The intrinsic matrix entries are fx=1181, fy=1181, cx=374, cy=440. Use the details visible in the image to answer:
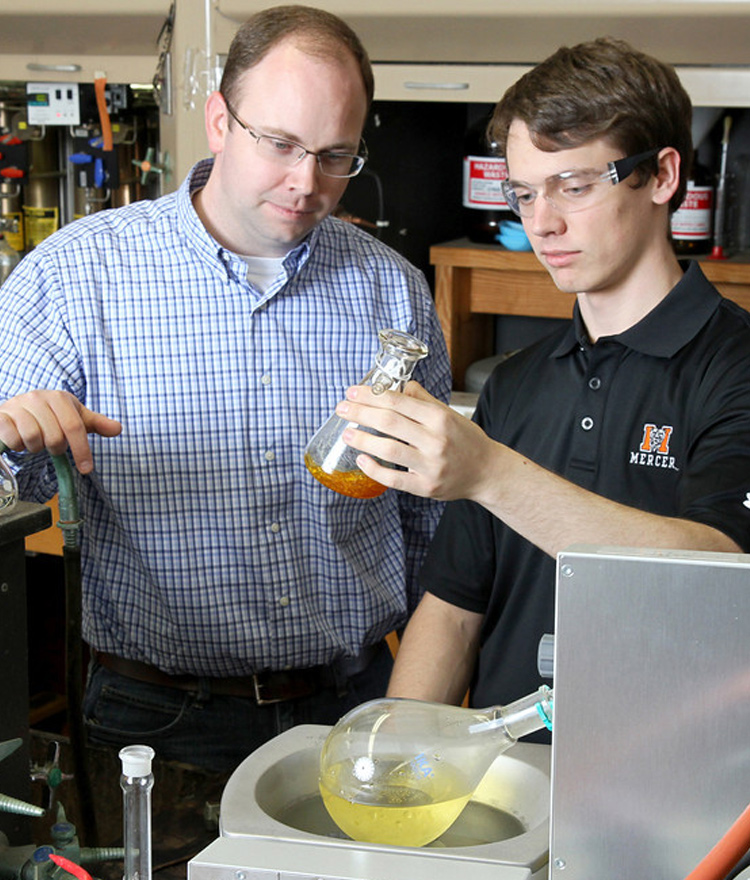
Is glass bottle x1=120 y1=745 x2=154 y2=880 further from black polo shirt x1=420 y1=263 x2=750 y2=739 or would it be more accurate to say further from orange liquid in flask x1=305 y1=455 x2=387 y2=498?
black polo shirt x1=420 y1=263 x2=750 y2=739

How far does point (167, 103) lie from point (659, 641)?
7.14 ft

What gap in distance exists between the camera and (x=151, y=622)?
1.60 metres

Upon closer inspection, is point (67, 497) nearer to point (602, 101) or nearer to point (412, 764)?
point (412, 764)

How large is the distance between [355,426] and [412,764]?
0.31m

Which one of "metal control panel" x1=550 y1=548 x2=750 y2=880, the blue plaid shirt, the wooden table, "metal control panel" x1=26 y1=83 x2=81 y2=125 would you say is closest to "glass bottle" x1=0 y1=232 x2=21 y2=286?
"metal control panel" x1=26 y1=83 x2=81 y2=125

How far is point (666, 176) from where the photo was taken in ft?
4.48

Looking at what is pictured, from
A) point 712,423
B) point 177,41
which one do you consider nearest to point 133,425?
point 712,423

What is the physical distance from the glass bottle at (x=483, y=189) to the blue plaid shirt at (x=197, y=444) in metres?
1.14

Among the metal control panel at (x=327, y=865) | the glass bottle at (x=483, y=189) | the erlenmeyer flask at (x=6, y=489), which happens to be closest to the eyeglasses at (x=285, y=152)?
the erlenmeyer flask at (x=6, y=489)

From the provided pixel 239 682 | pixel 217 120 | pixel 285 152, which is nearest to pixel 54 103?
pixel 217 120

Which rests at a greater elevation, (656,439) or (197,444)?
(656,439)

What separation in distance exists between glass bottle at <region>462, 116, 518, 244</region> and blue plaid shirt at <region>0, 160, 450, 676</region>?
3.73ft

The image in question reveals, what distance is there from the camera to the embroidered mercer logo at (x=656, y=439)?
130cm

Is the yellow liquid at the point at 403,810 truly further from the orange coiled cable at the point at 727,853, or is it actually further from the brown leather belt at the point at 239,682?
the brown leather belt at the point at 239,682
